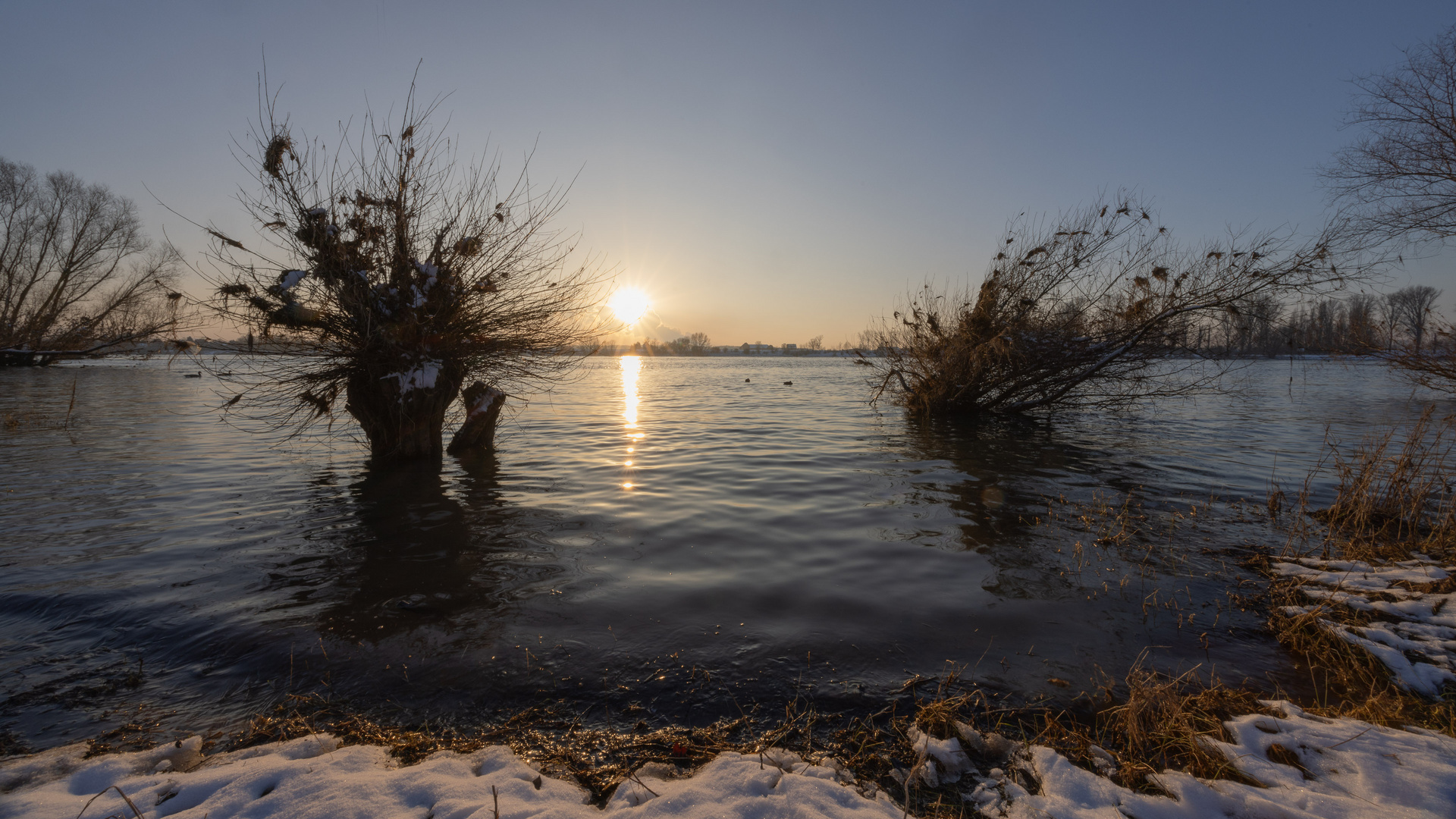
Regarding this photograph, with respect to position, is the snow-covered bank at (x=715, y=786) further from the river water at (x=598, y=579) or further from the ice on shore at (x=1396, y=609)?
the ice on shore at (x=1396, y=609)

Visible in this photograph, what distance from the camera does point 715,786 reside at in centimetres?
270

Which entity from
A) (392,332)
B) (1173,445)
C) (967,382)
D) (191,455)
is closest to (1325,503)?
(1173,445)

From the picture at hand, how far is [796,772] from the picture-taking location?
2.82 metres

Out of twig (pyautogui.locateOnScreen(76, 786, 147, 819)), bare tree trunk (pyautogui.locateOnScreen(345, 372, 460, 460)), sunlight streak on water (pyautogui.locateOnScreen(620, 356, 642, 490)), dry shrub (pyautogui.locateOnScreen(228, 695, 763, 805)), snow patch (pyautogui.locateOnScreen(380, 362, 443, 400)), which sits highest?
snow patch (pyautogui.locateOnScreen(380, 362, 443, 400))

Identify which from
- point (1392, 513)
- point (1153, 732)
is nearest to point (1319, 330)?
point (1392, 513)

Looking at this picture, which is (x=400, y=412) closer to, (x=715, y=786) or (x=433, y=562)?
(x=433, y=562)

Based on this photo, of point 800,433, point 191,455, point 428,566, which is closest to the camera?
point 428,566

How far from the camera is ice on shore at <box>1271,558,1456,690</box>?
3734mm

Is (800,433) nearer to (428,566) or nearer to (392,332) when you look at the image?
(392,332)

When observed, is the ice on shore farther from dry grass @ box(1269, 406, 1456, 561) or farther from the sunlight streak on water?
the sunlight streak on water

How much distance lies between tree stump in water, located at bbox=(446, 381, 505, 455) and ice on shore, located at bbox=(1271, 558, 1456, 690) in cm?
1152

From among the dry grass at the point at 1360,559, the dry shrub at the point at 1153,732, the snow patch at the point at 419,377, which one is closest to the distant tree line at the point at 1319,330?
the dry grass at the point at 1360,559

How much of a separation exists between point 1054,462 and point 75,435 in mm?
20636

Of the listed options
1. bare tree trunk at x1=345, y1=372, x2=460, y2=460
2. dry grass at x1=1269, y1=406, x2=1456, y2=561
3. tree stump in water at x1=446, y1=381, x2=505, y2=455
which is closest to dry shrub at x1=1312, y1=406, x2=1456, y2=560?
dry grass at x1=1269, y1=406, x2=1456, y2=561
